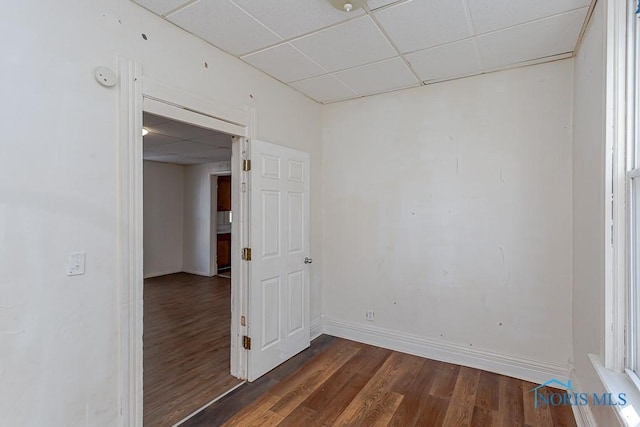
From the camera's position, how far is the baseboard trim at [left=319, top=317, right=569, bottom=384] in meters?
2.57

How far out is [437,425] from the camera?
2.08 metres

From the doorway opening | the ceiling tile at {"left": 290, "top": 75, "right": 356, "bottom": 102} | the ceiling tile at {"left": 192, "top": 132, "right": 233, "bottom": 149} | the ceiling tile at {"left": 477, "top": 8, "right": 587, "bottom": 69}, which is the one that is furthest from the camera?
the ceiling tile at {"left": 192, "top": 132, "right": 233, "bottom": 149}

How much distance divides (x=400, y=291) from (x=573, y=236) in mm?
1547

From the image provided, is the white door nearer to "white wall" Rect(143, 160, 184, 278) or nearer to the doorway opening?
the doorway opening

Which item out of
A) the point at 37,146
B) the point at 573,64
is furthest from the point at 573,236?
the point at 37,146

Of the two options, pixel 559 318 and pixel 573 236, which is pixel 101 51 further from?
pixel 559 318

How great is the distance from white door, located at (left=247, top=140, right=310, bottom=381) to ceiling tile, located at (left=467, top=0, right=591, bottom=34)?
1.82 meters

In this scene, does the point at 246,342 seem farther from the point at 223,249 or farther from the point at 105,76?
the point at 223,249

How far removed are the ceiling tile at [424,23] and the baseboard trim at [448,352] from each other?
8.78 feet

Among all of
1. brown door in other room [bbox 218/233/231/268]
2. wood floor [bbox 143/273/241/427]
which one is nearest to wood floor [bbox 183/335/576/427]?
wood floor [bbox 143/273/241/427]

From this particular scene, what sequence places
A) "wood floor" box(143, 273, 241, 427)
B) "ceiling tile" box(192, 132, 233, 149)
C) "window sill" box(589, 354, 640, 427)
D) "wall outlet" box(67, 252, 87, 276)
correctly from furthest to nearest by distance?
"ceiling tile" box(192, 132, 233, 149), "wood floor" box(143, 273, 241, 427), "wall outlet" box(67, 252, 87, 276), "window sill" box(589, 354, 640, 427)

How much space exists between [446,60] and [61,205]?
9.35ft

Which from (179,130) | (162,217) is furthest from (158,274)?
(179,130)

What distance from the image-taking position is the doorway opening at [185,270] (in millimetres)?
2550
